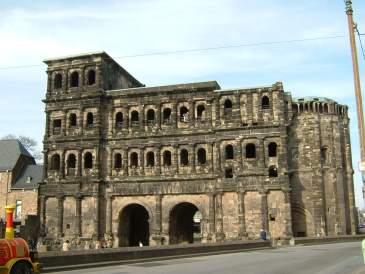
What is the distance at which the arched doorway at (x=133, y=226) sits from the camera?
43.4 meters

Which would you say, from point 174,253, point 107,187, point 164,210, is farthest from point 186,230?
point 174,253

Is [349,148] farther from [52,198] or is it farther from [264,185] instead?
[52,198]

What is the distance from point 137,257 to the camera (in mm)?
21828

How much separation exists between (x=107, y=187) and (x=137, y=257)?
22272 mm

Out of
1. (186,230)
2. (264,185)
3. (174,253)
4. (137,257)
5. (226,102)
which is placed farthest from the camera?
(186,230)

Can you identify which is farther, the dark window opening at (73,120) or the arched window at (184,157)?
the dark window opening at (73,120)

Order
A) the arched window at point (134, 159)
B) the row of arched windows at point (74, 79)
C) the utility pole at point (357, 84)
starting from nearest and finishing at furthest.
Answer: the utility pole at point (357, 84), the arched window at point (134, 159), the row of arched windows at point (74, 79)

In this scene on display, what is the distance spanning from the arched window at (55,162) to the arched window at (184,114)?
12.4 meters

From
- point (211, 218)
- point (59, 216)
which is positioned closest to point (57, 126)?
point (59, 216)

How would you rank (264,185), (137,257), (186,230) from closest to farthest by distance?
(137,257)
(264,185)
(186,230)

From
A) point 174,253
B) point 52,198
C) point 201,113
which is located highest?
point 201,113

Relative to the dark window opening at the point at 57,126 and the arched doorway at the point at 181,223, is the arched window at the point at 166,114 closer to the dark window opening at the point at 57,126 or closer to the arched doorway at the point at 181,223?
the arched doorway at the point at 181,223

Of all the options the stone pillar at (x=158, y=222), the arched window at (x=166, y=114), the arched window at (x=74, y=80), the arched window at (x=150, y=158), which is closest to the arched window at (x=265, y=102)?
the arched window at (x=166, y=114)

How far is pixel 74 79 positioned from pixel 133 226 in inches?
612
